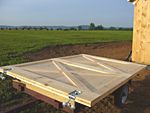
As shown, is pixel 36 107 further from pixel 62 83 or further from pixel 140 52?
pixel 140 52

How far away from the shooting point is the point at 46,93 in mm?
3594

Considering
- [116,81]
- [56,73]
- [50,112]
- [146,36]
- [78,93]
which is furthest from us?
[146,36]

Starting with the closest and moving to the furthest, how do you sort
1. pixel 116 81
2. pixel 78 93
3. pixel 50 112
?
pixel 78 93 < pixel 116 81 < pixel 50 112

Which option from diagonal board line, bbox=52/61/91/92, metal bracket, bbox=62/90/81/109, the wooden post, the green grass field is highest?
the wooden post

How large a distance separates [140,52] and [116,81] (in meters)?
4.56

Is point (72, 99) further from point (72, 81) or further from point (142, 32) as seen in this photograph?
point (142, 32)

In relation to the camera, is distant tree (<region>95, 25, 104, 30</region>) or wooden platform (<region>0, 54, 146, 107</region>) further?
distant tree (<region>95, 25, 104, 30</region>)

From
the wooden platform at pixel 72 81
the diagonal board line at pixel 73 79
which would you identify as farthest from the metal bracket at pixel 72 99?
the diagonal board line at pixel 73 79

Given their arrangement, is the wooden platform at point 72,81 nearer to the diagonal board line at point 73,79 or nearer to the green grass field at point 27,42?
the diagonal board line at point 73,79

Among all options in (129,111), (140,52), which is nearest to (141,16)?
(140,52)

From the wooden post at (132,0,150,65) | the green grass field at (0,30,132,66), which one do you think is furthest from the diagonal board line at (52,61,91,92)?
the green grass field at (0,30,132,66)

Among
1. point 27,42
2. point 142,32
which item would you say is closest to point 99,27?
point 27,42

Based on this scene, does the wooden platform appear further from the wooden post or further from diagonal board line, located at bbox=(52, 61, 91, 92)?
the wooden post

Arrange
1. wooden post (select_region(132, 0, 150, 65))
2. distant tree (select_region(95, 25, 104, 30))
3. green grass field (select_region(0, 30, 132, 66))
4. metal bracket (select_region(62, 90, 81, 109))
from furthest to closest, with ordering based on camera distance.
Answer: distant tree (select_region(95, 25, 104, 30)), green grass field (select_region(0, 30, 132, 66)), wooden post (select_region(132, 0, 150, 65)), metal bracket (select_region(62, 90, 81, 109))
